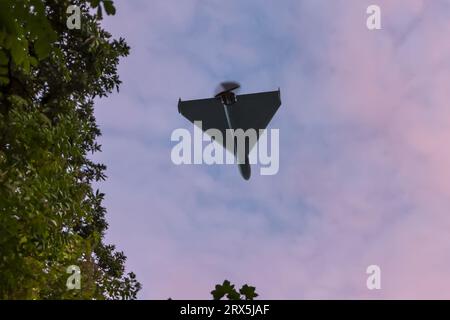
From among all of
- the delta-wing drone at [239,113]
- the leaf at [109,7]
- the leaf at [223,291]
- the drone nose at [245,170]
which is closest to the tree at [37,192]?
the leaf at [109,7]

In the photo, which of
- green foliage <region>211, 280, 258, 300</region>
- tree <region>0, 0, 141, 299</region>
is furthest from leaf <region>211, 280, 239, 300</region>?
tree <region>0, 0, 141, 299</region>

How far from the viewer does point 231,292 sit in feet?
9.78

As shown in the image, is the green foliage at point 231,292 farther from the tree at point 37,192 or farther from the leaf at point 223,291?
the tree at point 37,192

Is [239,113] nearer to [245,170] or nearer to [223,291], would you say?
[245,170]

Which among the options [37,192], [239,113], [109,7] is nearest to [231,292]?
[109,7]

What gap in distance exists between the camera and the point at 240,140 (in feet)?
123

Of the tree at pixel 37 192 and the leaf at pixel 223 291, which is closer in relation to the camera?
the leaf at pixel 223 291

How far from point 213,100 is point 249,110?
3.07 meters

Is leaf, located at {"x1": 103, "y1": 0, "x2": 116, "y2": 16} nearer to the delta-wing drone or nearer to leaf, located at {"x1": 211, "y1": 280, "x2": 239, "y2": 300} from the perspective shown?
leaf, located at {"x1": 211, "y1": 280, "x2": 239, "y2": 300}

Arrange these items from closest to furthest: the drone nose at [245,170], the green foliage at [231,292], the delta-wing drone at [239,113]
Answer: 1. the green foliage at [231,292]
2. the delta-wing drone at [239,113]
3. the drone nose at [245,170]

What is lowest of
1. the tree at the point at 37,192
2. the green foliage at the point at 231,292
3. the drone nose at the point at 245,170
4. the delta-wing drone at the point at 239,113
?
the green foliage at the point at 231,292

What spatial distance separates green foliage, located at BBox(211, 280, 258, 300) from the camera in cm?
296

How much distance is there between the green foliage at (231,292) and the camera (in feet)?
9.72
